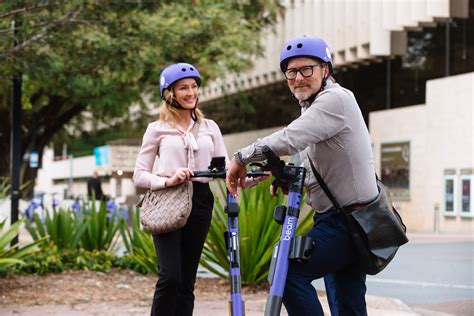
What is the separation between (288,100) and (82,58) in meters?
27.4

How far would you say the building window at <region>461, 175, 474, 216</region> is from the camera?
25734mm

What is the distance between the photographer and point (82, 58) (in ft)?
37.3

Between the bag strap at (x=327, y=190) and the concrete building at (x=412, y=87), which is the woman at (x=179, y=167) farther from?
the concrete building at (x=412, y=87)

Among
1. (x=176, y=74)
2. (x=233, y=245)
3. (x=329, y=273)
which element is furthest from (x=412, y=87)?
(x=329, y=273)

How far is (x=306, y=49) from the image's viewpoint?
421 cm

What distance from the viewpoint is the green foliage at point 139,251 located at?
383 inches

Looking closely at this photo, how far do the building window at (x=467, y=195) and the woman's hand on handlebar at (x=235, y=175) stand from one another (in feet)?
72.4

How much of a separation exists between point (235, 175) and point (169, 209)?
1.24 metres

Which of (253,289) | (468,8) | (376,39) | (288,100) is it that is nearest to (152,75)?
(376,39)

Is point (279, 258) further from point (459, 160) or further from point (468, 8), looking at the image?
point (468, 8)

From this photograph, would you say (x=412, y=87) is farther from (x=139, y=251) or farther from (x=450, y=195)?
(x=139, y=251)

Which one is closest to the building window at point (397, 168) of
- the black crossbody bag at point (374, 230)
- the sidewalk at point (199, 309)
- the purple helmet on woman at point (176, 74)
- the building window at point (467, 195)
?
the building window at point (467, 195)

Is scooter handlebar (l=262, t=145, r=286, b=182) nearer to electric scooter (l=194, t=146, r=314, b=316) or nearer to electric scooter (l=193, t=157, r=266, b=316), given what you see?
electric scooter (l=194, t=146, r=314, b=316)

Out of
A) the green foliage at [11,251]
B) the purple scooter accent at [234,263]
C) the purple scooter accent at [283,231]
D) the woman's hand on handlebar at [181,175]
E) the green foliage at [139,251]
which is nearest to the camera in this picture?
the purple scooter accent at [283,231]
